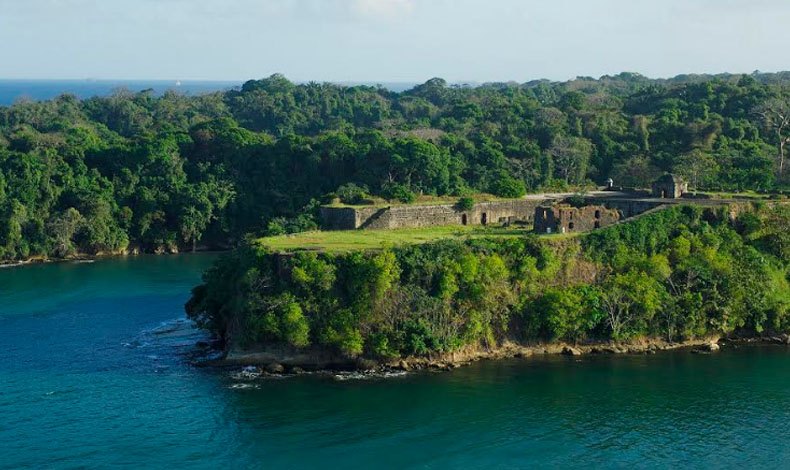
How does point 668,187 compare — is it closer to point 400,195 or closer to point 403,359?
point 400,195

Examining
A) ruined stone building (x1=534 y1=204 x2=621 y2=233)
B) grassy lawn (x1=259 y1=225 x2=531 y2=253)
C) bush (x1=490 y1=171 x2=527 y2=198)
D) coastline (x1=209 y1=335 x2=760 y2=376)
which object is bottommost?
coastline (x1=209 y1=335 x2=760 y2=376)

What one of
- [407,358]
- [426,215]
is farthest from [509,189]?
[407,358]

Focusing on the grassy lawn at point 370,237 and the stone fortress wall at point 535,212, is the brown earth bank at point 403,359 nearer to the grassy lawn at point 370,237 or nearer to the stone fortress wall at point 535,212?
the grassy lawn at point 370,237

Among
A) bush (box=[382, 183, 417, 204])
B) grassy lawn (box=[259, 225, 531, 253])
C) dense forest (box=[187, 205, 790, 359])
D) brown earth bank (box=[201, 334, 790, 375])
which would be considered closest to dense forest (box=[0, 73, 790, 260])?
bush (box=[382, 183, 417, 204])

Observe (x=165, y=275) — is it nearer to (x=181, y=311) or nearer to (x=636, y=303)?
(x=181, y=311)

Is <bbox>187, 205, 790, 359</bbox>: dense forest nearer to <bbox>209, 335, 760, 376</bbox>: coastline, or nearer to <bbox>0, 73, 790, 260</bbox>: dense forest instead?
<bbox>209, 335, 760, 376</bbox>: coastline

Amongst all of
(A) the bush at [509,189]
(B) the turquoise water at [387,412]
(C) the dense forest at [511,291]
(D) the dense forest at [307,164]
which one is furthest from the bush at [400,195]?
(B) the turquoise water at [387,412]

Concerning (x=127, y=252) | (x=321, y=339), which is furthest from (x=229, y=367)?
(x=127, y=252)
